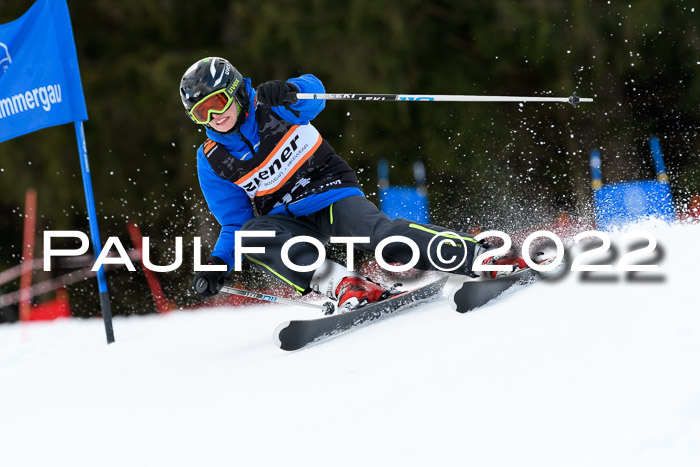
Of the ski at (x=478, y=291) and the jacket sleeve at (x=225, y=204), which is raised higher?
the jacket sleeve at (x=225, y=204)

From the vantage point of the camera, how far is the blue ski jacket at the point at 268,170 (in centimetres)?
364

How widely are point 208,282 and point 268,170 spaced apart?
24.3 inches

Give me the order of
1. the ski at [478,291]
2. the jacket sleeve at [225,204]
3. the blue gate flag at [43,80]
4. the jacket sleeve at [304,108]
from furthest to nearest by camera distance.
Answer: the blue gate flag at [43,80] < the jacket sleeve at [225,204] < the jacket sleeve at [304,108] < the ski at [478,291]

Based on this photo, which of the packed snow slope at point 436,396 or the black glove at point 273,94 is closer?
the packed snow slope at point 436,396

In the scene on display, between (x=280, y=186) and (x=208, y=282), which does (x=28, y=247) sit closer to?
(x=208, y=282)

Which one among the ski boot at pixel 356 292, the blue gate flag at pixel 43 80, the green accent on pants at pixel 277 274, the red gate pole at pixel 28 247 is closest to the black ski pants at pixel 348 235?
the green accent on pants at pixel 277 274

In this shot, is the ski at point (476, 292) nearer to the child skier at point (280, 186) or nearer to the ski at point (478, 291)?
the ski at point (478, 291)

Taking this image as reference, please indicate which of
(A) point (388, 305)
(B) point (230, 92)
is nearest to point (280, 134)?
(B) point (230, 92)

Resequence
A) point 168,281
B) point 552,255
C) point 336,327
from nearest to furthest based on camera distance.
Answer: point 336,327, point 552,255, point 168,281

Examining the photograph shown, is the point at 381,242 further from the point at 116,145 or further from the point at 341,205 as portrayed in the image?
the point at 116,145

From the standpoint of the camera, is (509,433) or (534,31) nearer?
(509,433)

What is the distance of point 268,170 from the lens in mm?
Result: 3695

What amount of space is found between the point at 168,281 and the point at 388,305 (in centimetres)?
693

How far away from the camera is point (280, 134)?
3.66 meters
